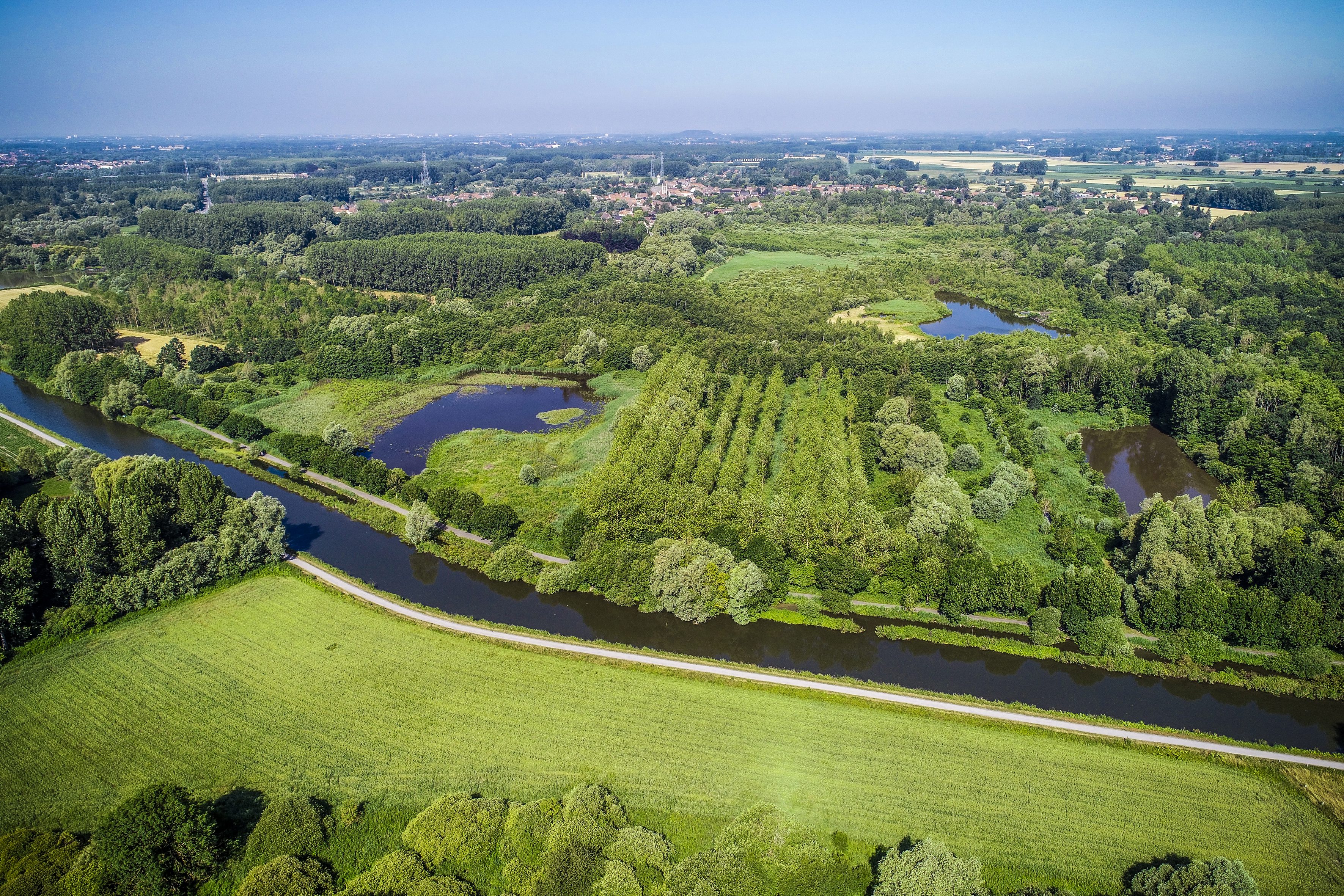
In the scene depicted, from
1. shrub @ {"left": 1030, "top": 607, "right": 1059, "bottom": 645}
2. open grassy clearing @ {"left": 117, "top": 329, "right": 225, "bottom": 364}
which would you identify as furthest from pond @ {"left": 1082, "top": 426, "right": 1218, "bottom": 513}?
open grassy clearing @ {"left": 117, "top": 329, "right": 225, "bottom": 364}

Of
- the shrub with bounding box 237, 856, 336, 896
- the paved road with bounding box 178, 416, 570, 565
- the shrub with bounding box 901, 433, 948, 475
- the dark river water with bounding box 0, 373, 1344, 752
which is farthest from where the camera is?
the shrub with bounding box 901, 433, 948, 475

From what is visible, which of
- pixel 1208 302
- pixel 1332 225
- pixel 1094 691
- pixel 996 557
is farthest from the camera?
pixel 1332 225

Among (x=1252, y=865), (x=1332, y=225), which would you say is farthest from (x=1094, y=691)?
(x=1332, y=225)

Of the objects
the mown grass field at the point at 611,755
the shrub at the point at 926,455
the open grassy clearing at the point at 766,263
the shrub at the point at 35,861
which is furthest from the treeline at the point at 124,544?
the open grassy clearing at the point at 766,263

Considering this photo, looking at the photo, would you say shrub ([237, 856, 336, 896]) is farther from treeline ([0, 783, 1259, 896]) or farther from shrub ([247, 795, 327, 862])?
shrub ([247, 795, 327, 862])

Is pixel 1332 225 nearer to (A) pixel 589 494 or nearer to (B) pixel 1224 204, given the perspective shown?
(B) pixel 1224 204

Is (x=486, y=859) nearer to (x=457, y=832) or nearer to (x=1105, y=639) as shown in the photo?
(x=457, y=832)

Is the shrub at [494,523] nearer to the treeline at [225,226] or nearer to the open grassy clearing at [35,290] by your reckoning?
the open grassy clearing at [35,290]
